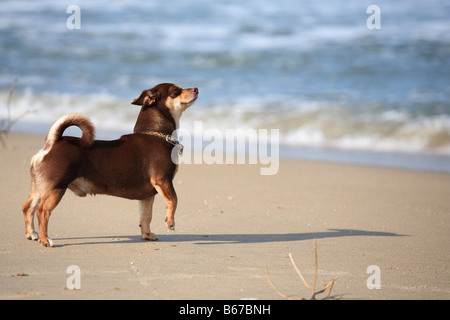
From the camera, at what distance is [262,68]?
60.1 feet

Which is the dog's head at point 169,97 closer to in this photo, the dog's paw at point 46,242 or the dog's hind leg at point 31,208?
the dog's hind leg at point 31,208

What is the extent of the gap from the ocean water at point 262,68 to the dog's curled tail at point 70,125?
6166 millimetres

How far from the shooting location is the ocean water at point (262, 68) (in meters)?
12.9

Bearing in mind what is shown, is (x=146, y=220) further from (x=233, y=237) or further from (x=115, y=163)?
(x=233, y=237)

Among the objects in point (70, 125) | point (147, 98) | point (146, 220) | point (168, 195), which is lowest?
point (146, 220)

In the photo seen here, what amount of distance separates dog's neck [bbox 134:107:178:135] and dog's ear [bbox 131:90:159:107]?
0.23ft

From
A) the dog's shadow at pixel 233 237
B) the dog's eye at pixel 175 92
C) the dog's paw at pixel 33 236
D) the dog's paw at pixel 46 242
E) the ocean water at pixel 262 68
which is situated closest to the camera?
the dog's paw at pixel 46 242

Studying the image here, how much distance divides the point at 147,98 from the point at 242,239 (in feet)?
5.07

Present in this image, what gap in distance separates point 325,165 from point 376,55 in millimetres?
9682

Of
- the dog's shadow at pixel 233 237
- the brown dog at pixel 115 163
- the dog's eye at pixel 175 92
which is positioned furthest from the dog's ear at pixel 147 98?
the dog's shadow at pixel 233 237

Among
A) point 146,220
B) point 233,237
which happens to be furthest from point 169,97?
point 233,237

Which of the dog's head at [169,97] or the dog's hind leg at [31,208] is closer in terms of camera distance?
the dog's hind leg at [31,208]

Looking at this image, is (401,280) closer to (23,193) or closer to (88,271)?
(88,271)

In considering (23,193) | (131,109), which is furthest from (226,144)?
(23,193)
